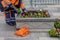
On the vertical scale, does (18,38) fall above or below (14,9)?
below

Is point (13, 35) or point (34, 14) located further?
point (34, 14)

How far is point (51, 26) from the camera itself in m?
9.78

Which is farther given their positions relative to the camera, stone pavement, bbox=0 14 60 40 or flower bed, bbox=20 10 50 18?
flower bed, bbox=20 10 50 18

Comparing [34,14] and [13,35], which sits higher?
[34,14]

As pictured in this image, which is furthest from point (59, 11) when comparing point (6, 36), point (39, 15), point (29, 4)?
point (6, 36)

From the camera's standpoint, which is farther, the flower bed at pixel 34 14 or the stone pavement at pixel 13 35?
the flower bed at pixel 34 14

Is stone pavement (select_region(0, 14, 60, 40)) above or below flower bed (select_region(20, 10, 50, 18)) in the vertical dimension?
below

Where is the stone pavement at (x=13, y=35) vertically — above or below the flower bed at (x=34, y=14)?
below

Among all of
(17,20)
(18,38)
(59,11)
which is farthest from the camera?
(59,11)

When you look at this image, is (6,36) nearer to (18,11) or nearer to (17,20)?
(17,20)

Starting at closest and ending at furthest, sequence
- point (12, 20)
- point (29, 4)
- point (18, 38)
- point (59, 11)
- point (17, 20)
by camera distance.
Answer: point (18, 38)
point (17, 20)
point (12, 20)
point (59, 11)
point (29, 4)

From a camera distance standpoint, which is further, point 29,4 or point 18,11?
point 29,4

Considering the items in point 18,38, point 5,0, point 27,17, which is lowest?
point 18,38

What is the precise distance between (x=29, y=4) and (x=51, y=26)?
4.79 m
